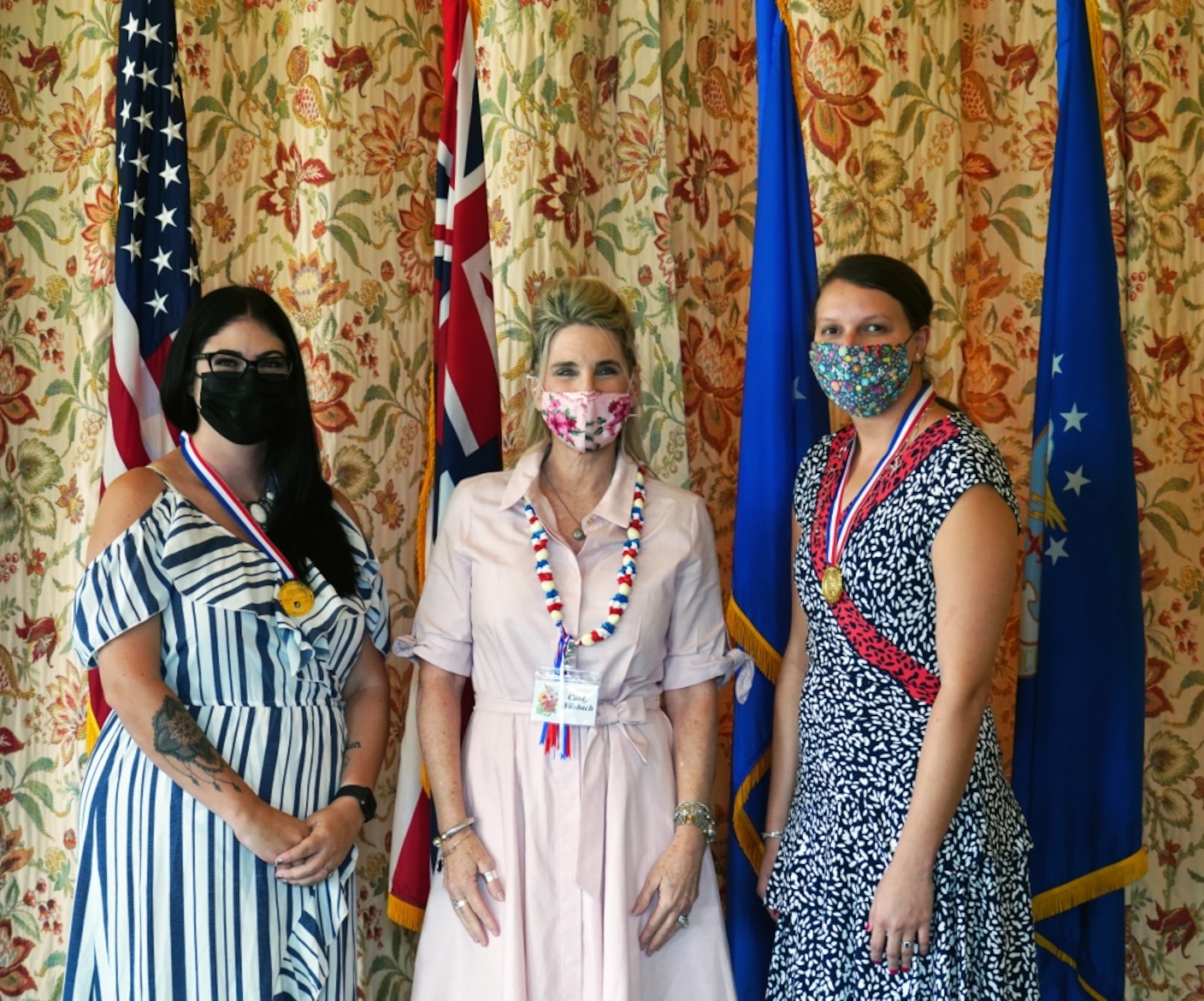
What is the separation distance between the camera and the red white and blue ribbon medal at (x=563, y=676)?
79.4 inches

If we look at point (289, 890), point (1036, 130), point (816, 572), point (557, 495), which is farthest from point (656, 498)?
point (1036, 130)

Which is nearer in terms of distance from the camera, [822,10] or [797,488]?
[797,488]

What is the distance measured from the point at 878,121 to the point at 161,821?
2223 millimetres

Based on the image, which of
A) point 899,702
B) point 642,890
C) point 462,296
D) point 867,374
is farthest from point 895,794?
point 462,296

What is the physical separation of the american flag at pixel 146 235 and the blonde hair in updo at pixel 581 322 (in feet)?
2.58

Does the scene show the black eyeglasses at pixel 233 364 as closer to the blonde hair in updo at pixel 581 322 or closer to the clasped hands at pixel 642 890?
the blonde hair in updo at pixel 581 322

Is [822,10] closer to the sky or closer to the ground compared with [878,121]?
closer to the sky

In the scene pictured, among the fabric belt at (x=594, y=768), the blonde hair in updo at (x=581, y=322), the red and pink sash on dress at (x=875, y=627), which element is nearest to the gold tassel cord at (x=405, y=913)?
the fabric belt at (x=594, y=768)

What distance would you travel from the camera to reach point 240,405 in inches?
78.6

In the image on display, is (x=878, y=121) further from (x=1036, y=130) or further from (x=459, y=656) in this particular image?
(x=459, y=656)

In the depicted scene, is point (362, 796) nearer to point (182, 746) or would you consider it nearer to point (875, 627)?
point (182, 746)

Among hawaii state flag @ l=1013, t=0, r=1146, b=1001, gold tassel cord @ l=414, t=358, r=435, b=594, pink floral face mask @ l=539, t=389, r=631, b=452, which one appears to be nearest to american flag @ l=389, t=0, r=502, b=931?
gold tassel cord @ l=414, t=358, r=435, b=594

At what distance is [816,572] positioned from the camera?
2.06 meters

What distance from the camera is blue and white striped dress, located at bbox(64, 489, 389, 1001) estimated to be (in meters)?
1.85
